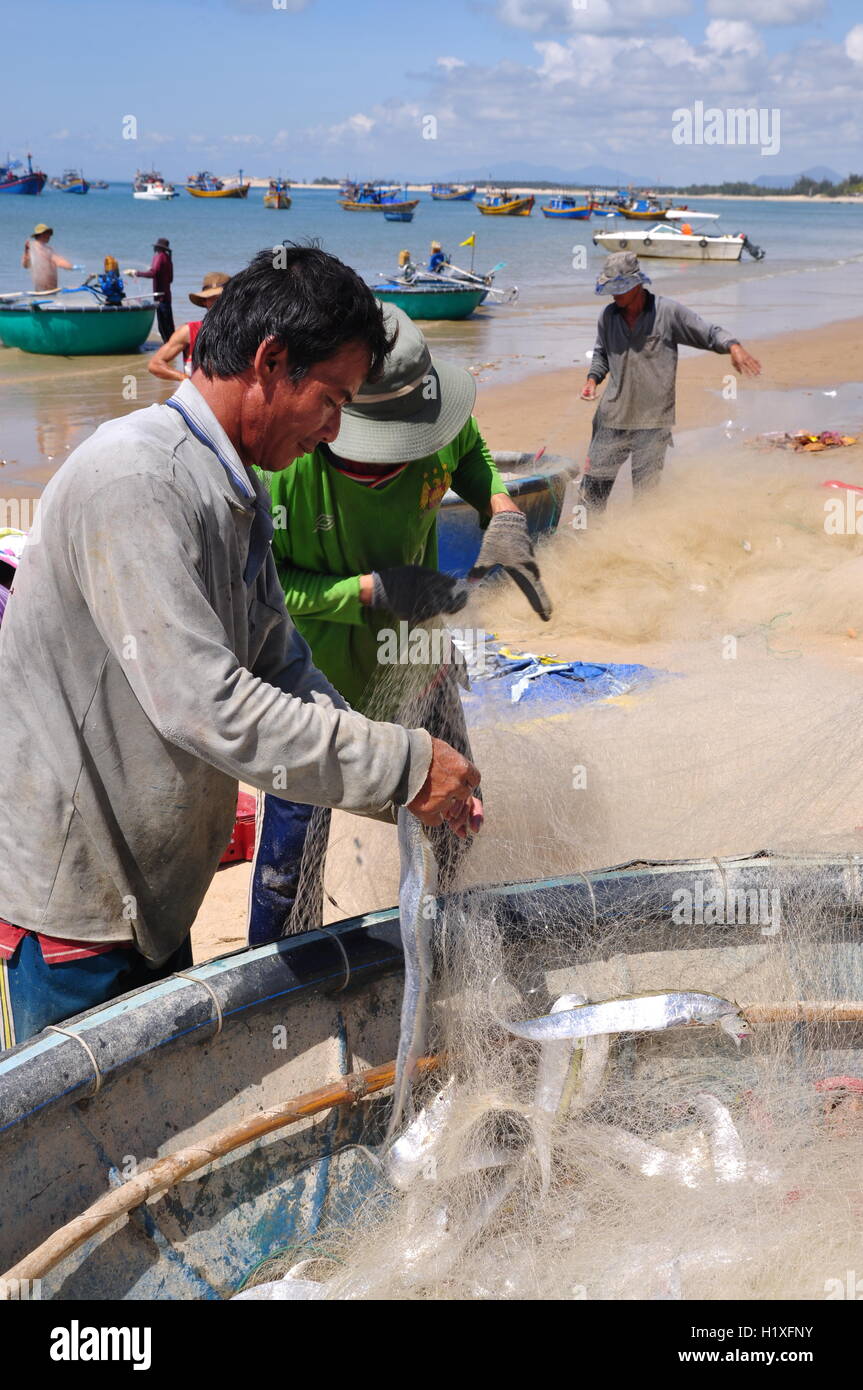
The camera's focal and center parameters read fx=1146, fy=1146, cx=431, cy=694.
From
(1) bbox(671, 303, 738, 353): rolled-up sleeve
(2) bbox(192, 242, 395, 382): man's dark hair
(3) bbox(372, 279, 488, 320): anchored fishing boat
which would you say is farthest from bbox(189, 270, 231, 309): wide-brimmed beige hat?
(3) bbox(372, 279, 488, 320): anchored fishing boat

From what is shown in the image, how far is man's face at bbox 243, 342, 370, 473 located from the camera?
1864 mm

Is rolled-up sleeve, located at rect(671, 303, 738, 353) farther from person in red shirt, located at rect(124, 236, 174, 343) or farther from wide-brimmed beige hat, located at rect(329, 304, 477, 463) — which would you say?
person in red shirt, located at rect(124, 236, 174, 343)

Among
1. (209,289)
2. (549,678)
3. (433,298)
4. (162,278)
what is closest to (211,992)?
(549,678)

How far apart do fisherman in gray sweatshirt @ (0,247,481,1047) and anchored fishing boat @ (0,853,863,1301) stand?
0.68 feet

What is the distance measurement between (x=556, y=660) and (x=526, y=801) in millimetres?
2703

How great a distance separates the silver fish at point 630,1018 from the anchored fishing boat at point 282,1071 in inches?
0.5

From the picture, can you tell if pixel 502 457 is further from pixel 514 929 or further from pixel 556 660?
pixel 514 929

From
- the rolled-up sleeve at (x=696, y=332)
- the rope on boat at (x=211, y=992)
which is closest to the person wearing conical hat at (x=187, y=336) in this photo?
the rolled-up sleeve at (x=696, y=332)

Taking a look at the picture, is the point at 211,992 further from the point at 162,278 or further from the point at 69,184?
the point at 69,184

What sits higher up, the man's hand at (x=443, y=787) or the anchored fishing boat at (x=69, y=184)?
the anchored fishing boat at (x=69, y=184)

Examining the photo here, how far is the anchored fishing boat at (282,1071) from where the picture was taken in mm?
1988

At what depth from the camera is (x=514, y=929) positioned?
8.23 ft

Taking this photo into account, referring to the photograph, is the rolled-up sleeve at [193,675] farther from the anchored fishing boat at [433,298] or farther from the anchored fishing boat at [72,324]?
the anchored fishing boat at [433,298]

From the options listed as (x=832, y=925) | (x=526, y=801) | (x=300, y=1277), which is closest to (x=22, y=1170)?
(x=300, y=1277)
